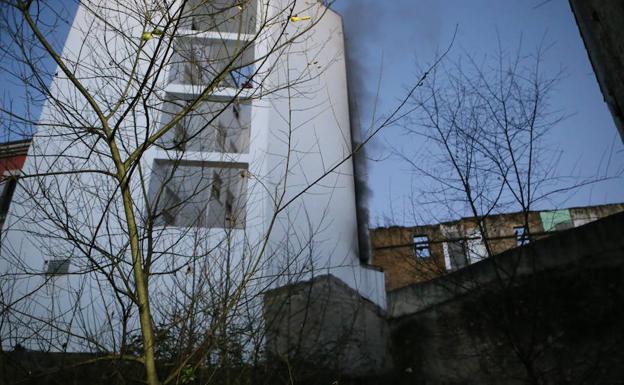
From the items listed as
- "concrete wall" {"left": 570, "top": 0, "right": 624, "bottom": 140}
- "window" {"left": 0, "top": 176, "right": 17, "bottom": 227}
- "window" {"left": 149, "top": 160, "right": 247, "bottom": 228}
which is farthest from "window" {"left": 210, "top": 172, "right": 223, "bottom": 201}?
"window" {"left": 0, "top": 176, "right": 17, "bottom": 227}

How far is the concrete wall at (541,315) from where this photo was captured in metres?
5.63

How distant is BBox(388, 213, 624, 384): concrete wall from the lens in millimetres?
5633

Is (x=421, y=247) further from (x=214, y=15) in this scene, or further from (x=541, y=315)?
(x=214, y=15)

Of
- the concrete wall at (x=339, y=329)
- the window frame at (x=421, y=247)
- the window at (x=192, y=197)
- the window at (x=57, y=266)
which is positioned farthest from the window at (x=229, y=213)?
the window frame at (x=421, y=247)

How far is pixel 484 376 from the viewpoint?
6.81 m

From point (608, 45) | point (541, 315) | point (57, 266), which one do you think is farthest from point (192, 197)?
point (541, 315)

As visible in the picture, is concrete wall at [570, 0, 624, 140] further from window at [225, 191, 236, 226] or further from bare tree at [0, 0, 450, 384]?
window at [225, 191, 236, 226]

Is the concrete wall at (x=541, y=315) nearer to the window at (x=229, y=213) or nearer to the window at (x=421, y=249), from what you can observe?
the window at (x=421, y=249)

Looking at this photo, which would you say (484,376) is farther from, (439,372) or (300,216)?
(300,216)

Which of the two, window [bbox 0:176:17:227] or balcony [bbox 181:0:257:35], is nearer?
balcony [bbox 181:0:257:35]

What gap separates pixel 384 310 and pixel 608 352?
473cm

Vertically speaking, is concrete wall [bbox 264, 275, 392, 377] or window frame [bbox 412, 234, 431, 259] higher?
window frame [bbox 412, 234, 431, 259]

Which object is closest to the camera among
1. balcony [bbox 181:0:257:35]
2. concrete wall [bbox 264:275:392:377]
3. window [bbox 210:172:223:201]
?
balcony [bbox 181:0:257:35]

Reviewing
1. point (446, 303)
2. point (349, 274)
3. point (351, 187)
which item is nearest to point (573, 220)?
point (351, 187)
